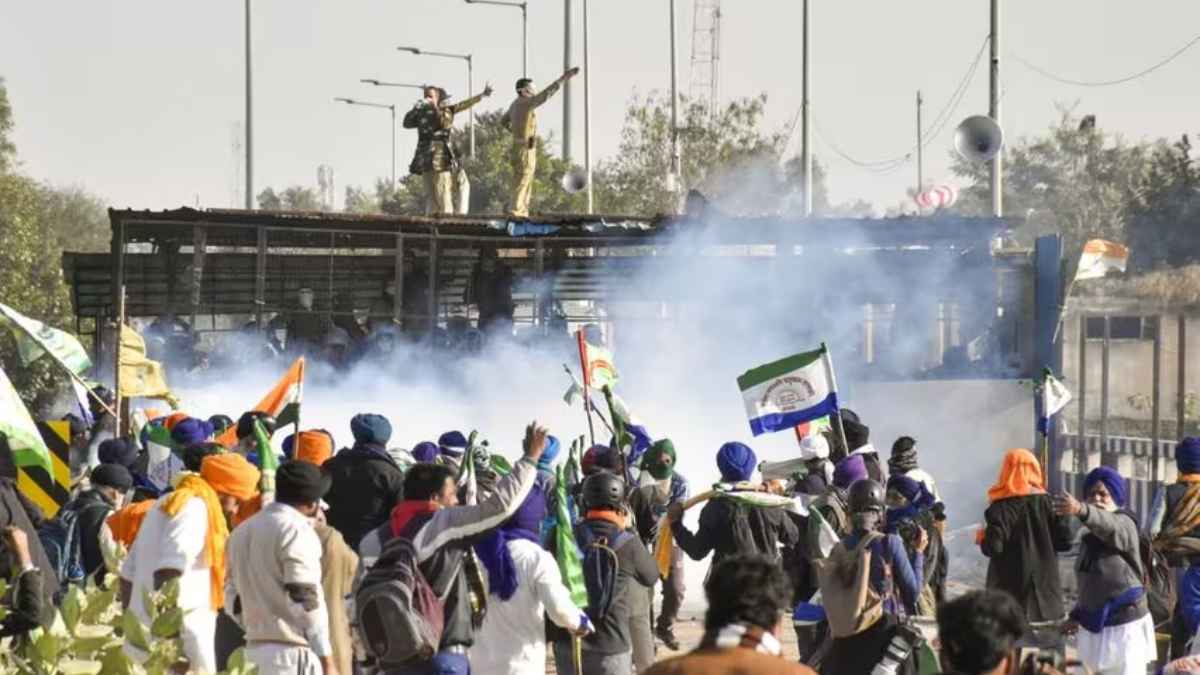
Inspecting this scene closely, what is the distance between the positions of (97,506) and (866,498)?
Result: 13.2ft

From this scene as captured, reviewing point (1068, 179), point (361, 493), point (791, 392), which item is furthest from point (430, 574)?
point (1068, 179)

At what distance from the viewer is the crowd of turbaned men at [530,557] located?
8.55m

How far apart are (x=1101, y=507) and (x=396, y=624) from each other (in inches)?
161

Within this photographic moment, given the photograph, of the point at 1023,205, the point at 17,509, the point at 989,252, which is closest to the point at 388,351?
the point at 989,252

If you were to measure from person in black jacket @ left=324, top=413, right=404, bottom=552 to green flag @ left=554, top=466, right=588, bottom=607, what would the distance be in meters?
1.35

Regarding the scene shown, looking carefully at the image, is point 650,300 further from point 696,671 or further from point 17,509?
point 696,671

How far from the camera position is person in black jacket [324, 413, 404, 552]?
1129cm

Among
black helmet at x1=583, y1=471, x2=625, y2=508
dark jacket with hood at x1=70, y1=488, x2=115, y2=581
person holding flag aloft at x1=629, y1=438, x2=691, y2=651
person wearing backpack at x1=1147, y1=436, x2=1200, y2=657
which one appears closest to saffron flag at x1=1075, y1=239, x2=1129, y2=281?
person holding flag aloft at x1=629, y1=438, x2=691, y2=651

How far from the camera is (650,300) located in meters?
24.9

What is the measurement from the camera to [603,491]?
33.3 ft

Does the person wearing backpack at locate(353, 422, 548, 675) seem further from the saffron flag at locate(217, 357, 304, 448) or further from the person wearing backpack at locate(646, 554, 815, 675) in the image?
the saffron flag at locate(217, 357, 304, 448)

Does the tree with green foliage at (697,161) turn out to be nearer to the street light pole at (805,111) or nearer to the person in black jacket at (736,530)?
the street light pole at (805,111)

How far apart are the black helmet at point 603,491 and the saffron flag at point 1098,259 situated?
12173mm

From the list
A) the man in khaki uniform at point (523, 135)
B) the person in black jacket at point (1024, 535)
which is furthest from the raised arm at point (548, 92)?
the person in black jacket at point (1024, 535)
